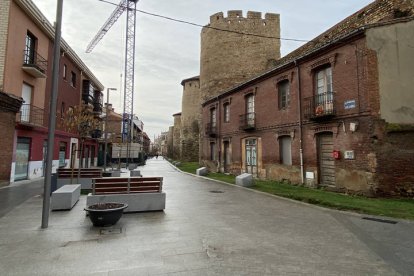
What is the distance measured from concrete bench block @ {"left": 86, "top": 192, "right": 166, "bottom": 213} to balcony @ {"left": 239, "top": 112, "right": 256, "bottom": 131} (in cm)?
1163

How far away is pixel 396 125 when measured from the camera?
35.0 feet

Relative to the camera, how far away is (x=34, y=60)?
16.5 m

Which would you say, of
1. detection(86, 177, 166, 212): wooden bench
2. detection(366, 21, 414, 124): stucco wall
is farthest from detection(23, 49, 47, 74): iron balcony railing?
detection(366, 21, 414, 124): stucco wall

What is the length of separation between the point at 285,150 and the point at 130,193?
10.6 metres

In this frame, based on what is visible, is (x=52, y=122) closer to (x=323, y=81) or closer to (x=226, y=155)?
(x=323, y=81)

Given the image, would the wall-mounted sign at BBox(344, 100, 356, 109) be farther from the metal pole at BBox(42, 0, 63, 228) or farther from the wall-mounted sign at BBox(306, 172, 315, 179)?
the metal pole at BBox(42, 0, 63, 228)

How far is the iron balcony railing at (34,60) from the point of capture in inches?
615

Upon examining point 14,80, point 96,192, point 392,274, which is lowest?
point 392,274

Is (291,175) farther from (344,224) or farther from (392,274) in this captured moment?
(392,274)

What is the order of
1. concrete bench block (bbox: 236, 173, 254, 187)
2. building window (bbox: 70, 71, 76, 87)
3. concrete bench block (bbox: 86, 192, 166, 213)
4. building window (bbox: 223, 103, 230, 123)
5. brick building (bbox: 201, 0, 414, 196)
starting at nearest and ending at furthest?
concrete bench block (bbox: 86, 192, 166, 213), brick building (bbox: 201, 0, 414, 196), concrete bench block (bbox: 236, 173, 254, 187), building window (bbox: 223, 103, 230, 123), building window (bbox: 70, 71, 76, 87)

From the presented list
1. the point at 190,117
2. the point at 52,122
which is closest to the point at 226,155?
the point at 52,122

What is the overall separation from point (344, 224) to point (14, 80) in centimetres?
1640

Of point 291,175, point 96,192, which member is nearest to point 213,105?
point 291,175

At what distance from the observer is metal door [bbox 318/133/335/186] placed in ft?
42.3
